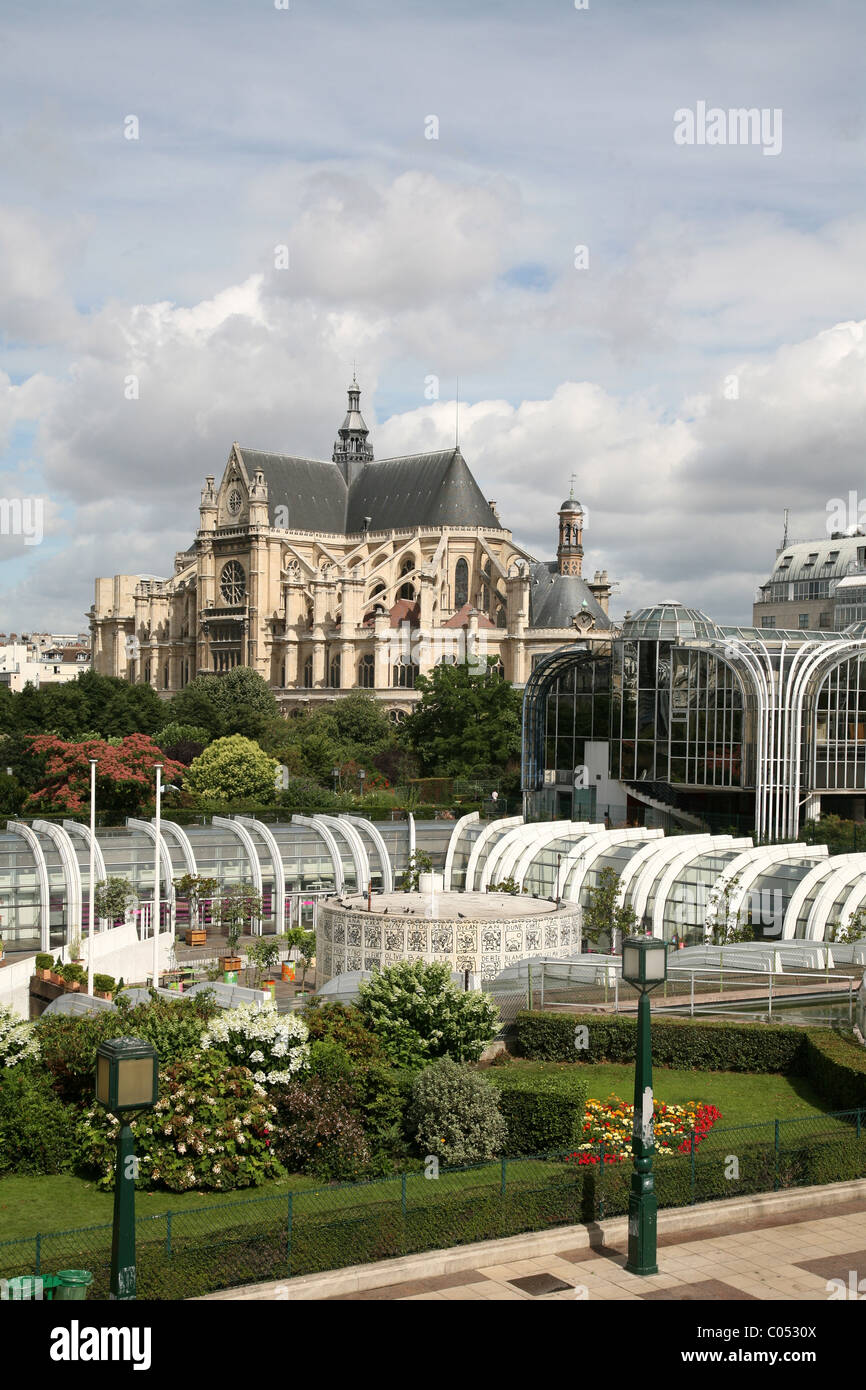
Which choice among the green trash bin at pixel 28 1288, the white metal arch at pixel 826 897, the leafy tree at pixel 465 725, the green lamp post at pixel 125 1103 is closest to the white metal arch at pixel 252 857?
the white metal arch at pixel 826 897

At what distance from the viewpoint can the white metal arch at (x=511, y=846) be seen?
49562mm

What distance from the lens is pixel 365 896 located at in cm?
3709

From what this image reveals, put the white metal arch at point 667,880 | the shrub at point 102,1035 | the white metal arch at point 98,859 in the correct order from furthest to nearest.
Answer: the white metal arch at point 98,859, the white metal arch at point 667,880, the shrub at point 102,1035

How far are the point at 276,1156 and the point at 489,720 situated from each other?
61.5 m

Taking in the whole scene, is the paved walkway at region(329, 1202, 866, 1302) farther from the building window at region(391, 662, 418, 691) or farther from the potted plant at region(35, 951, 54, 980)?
the building window at region(391, 662, 418, 691)

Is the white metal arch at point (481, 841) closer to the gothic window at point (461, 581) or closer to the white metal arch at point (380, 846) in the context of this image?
the white metal arch at point (380, 846)

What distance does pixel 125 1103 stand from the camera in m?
12.7

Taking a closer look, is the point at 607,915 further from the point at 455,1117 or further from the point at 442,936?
the point at 455,1117

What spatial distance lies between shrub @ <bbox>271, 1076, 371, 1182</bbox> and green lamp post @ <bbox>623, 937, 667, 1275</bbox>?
549cm

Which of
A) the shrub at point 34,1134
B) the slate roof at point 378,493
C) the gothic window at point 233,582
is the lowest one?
the shrub at point 34,1134

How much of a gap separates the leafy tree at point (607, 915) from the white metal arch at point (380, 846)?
29.8 feet

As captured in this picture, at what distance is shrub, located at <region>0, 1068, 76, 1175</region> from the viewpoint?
69.7 feet

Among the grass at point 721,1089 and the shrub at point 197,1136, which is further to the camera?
the grass at point 721,1089

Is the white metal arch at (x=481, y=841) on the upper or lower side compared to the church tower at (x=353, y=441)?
lower
